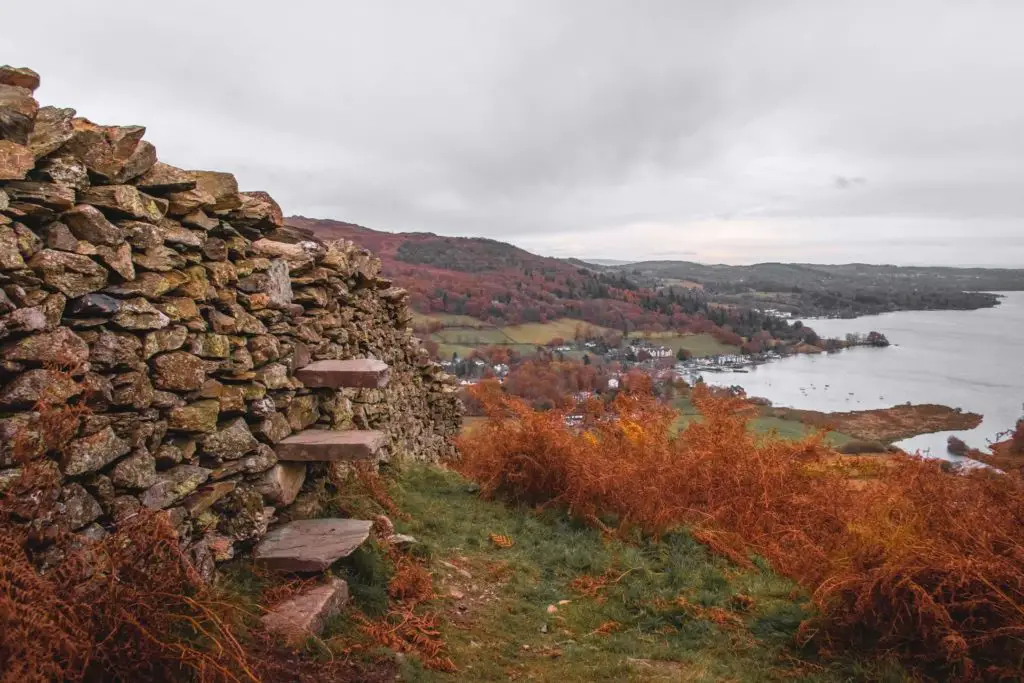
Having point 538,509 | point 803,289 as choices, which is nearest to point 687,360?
point 538,509

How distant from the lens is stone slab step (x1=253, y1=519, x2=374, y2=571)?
420cm

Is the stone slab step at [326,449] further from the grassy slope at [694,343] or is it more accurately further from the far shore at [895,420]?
the grassy slope at [694,343]

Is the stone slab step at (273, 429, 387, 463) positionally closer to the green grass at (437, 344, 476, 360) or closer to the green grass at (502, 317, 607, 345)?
the green grass at (437, 344, 476, 360)

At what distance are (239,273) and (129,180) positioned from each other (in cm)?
111

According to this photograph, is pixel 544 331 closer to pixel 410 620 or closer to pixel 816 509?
pixel 816 509

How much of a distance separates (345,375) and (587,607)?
294cm

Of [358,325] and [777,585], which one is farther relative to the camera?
[358,325]

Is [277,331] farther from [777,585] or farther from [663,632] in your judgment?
[777,585]

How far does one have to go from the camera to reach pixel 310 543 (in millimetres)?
4449

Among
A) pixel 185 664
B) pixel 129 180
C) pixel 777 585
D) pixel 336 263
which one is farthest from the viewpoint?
pixel 336 263

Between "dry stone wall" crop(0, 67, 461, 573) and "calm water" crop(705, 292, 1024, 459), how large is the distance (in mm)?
12497

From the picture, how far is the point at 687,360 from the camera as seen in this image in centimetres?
3794

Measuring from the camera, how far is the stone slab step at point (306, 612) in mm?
3600

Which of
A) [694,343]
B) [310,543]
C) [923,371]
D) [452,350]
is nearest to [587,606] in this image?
[310,543]
